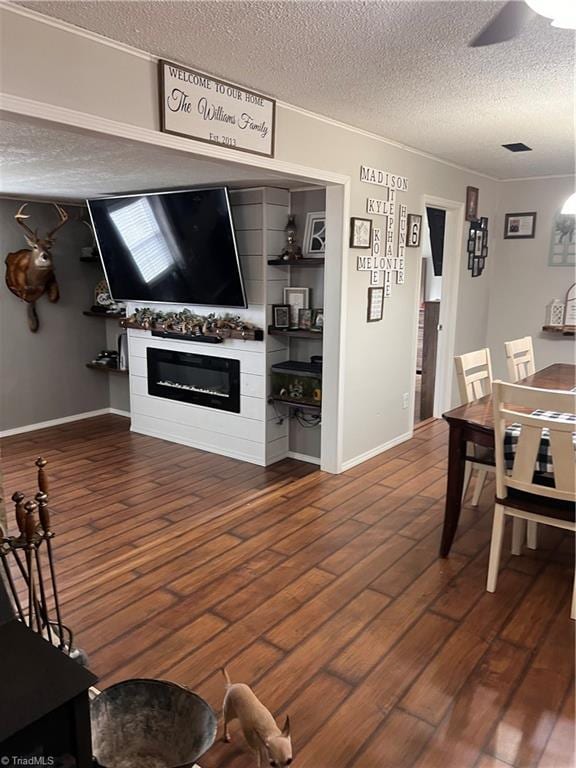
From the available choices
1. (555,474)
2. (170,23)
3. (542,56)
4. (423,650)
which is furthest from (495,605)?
(170,23)

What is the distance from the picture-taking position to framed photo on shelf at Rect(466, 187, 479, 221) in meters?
5.29

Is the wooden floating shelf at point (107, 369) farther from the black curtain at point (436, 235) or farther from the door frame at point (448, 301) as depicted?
the black curtain at point (436, 235)

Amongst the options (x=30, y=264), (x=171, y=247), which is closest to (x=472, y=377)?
(x=171, y=247)

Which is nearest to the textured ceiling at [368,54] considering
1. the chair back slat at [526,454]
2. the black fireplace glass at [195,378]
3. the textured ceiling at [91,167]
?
the textured ceiling at [91,167]

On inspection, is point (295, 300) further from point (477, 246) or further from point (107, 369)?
point (107, 369)

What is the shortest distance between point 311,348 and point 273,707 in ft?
9.55

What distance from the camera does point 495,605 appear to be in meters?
2.61

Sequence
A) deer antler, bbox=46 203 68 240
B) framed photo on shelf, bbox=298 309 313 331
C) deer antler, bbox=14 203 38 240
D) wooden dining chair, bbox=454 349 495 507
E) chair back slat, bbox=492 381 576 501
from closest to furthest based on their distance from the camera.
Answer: chair back slat, bbox=492 381 576 501, wooden dining chair, bbox=454 349 495 507, framed photo on shelf, bbox=298 309 313 331, deer antler, bbox=14 203 38 240, deer antler, bbox=46 203 68 240

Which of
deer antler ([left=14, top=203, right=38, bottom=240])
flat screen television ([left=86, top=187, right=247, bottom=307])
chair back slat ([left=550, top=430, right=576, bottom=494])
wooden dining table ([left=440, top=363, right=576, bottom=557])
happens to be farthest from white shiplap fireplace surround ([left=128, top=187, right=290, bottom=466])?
chair back slat ([left=550, top=430, right=576, bottom=494])

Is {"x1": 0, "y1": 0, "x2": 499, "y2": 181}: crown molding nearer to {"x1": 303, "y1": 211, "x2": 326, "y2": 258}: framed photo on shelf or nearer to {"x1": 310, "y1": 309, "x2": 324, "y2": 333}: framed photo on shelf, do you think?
{"x1": 303, "y1": 211, "x2": 326, "y2": 258}: framed photo on shelf

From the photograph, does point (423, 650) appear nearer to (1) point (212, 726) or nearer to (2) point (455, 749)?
(2) point (455, 749)

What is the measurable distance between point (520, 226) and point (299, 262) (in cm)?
286

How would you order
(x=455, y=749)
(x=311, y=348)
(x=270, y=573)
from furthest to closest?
1. (x=311, y=348)
2. (x=270, y=573)
3. (x=455, y=749)

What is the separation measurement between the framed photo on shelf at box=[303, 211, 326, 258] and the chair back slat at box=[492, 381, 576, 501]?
2208 millimetres
